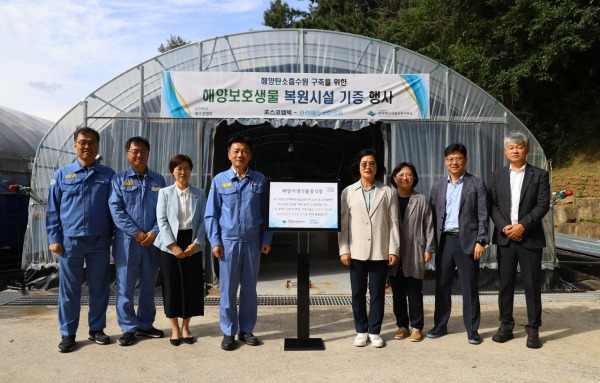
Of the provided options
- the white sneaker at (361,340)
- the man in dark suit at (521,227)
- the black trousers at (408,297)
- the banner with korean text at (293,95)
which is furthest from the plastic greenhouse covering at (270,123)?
the white sneaker at (361,340)

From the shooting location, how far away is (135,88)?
6523 mm

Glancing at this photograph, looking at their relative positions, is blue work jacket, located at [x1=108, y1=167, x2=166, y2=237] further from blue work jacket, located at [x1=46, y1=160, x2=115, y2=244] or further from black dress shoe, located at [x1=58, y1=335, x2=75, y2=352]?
black dress shoe, located at [x1=58, y1=335, x2=75, y2=352]

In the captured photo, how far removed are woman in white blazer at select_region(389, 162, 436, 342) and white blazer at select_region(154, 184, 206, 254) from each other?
5.75 feet

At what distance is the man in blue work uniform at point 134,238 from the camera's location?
13.5 ft

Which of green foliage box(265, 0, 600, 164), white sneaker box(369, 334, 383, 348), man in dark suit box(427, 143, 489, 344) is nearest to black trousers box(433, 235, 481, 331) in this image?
man in dark suit box(427, 143, 489, 344)

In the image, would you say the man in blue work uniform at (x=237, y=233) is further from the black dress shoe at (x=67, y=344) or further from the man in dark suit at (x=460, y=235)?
the man in dark suit at (x=460, y=235)

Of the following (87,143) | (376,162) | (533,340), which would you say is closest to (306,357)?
(376,162)

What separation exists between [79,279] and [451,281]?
3.31 meters

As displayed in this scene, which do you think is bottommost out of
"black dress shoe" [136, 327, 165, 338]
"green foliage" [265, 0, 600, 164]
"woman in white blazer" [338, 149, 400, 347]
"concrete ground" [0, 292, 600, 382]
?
"concrete ground" [0, 292, 600, 382]

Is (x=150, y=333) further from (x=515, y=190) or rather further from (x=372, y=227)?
(x=515, y=190)

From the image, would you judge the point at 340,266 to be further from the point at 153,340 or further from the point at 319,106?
the point at 153,340

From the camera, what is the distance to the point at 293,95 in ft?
20.7

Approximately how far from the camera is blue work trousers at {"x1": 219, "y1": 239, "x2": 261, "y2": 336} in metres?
4.04

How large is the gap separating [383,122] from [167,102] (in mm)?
2964
